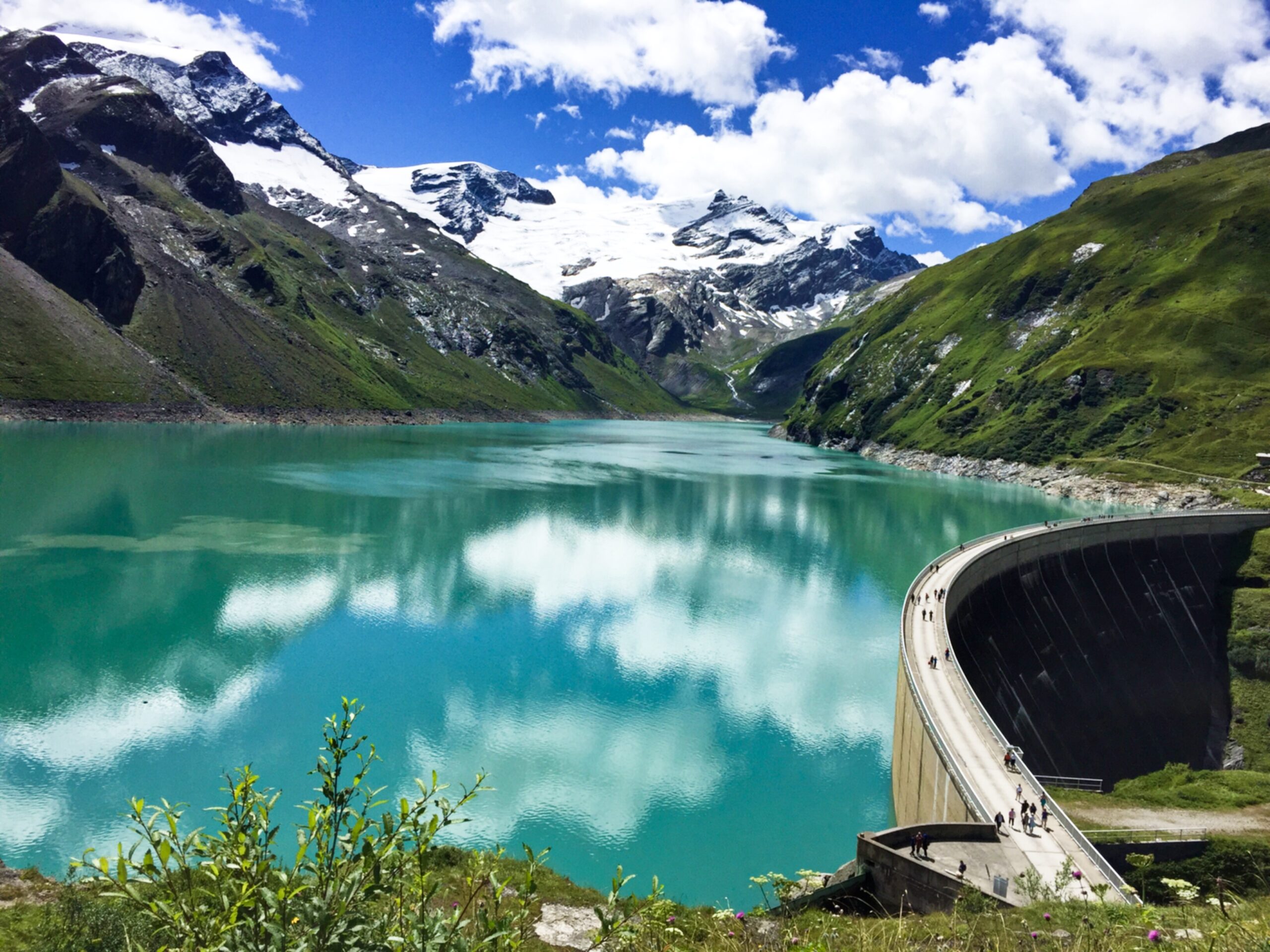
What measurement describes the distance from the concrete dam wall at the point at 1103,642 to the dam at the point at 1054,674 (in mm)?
136

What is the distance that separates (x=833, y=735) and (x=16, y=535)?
77400 mm

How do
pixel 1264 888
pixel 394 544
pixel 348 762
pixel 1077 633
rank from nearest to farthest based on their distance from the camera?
pixel 1264 888 → pixel 348 762 → pixel 1077 633 → pixel 394 544

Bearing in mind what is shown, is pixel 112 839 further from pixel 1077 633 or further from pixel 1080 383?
pixel 1080 383

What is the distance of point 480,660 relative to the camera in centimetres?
5116

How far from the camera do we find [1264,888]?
1173 inches

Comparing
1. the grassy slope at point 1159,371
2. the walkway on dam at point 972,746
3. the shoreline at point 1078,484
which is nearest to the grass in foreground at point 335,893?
the walkway on dam at point 972,746

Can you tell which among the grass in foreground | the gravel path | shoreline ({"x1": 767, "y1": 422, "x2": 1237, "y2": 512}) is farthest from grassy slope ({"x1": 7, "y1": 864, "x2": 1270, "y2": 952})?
shoreline ({"x1": 767, "y1": 422, "x2": 1237, "y2": 512})

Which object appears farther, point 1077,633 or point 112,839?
point 1077,633

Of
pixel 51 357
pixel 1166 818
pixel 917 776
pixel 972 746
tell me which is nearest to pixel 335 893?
pixel 917 776

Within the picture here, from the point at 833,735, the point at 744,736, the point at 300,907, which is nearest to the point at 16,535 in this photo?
the point at 744,736

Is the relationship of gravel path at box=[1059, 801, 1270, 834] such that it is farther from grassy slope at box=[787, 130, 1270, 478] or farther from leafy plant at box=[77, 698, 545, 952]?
grassy slope at box=[787, 130, 1270, 478]

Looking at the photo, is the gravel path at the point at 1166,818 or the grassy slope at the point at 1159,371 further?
the grassy slope at the point at 1159,371

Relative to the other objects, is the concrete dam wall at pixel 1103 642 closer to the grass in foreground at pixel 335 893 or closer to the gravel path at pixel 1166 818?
the gravel path at pixel 1166 818

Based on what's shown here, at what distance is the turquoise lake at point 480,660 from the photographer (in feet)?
108
